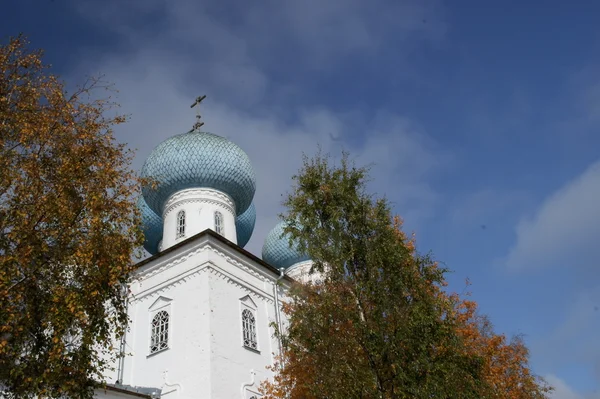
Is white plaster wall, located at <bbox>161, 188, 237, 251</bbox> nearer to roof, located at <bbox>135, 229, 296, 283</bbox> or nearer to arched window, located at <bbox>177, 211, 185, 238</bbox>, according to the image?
arched window, located at <bbox>177, 211, 185, 238</bbox>

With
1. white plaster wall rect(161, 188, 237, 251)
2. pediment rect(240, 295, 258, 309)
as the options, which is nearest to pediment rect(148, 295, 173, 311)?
pediment rect(240, 295, 258, 309)

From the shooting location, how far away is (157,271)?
14.6 m

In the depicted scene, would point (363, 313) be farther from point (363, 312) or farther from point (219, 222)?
point (219, 222)

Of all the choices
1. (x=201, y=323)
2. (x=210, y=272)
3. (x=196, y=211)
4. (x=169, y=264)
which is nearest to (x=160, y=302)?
(x=169, y=264)

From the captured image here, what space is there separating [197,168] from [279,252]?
19.1 feet

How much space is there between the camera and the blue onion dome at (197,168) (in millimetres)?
16266

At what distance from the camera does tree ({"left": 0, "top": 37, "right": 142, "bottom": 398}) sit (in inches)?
230

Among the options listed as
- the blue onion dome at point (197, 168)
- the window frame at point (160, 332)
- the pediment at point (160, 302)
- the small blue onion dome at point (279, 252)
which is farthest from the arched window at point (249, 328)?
the small blue onion dome at point (279, 252)

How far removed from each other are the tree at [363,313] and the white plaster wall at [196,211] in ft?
20.7

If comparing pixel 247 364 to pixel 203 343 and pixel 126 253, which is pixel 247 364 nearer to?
pixel 203 343

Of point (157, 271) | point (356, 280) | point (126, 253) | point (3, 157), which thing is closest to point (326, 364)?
point (356, 280)

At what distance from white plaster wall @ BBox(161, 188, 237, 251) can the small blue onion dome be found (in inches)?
157

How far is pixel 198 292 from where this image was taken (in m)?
13.4

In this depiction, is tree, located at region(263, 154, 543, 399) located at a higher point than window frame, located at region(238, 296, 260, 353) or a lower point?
lower
